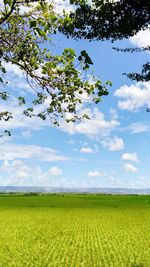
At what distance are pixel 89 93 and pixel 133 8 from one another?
11.2 feet

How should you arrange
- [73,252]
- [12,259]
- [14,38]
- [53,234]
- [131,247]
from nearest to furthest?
1. [14,38]
2. [12,259]
3. [73,252]
4. [131,247]
5. [53,234]

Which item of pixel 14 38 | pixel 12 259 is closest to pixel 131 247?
pixel 12 259

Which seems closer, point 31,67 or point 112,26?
point 112,26

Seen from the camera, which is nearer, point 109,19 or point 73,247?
point 109,19

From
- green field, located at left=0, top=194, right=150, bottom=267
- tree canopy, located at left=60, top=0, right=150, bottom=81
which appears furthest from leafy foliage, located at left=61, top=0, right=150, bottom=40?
green field, located at left=0, top=194, right=150, bottom=267

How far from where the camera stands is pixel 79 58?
12398 mm

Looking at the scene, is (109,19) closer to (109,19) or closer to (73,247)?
(109,19)

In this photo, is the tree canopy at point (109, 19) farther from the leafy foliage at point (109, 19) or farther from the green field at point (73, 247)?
the green field at point (73, 247)

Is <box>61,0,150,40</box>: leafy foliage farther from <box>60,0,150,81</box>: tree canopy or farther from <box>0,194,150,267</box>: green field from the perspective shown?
<box>0,194,150,267</box>: green field

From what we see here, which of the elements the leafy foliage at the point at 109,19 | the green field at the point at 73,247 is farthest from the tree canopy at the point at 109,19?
the green field at the point at 73,247

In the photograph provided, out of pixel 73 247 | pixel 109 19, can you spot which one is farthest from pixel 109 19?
pixel 73 247

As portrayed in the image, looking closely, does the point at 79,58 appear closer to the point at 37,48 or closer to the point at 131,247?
the point at 37,48

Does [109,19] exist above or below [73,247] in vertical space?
above

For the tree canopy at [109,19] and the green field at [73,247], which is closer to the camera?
the tree canopy at [109,19]
